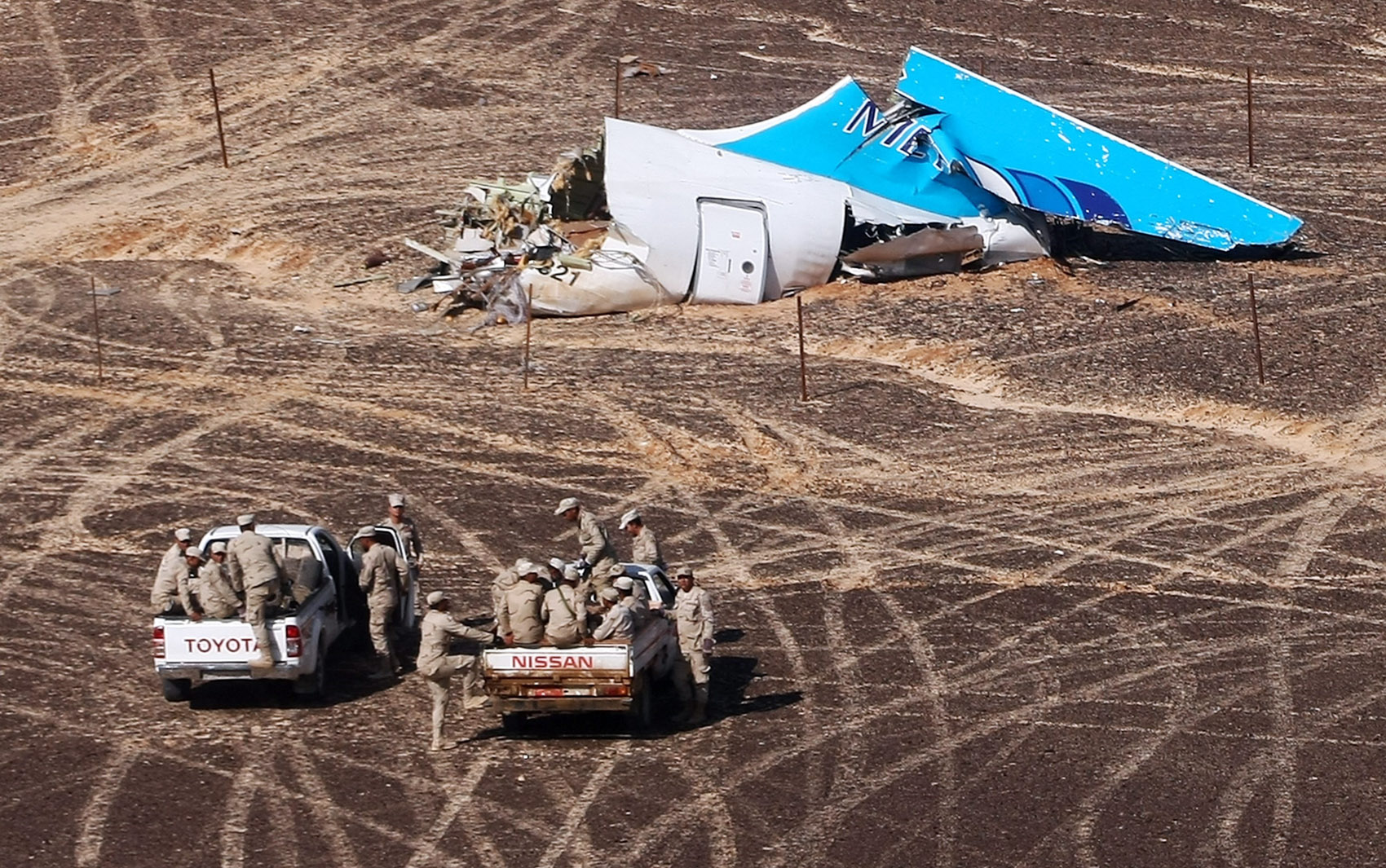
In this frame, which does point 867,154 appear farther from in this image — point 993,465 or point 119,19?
point 119,19


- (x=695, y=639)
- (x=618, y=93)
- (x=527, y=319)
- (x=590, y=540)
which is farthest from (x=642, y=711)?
(x=618, y=93)

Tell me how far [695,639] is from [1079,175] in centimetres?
1624

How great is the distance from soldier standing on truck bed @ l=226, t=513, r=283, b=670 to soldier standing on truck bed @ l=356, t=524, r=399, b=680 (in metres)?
0.94

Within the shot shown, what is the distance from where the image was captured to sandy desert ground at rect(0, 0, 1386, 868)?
1605 centimetres

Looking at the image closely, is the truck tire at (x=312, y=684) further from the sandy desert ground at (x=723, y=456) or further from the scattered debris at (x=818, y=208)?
the scattered debris at (x=818, y=208)

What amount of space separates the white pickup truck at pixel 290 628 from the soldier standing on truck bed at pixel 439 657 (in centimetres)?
130

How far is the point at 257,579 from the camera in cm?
1755

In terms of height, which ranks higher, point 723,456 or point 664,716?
point 723,456

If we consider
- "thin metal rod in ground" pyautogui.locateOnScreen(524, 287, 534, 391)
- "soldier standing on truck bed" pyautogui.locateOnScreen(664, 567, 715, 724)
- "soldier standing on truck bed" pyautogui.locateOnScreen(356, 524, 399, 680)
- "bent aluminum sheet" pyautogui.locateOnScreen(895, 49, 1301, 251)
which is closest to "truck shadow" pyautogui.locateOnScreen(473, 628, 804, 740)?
"soldier standing on truck bed" pyautogui.locateOnScreen(664, 567, 715, 724)

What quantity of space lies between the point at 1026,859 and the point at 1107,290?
1647 centimetres

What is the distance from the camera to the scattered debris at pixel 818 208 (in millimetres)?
29938

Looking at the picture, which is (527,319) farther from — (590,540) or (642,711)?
(642,711)

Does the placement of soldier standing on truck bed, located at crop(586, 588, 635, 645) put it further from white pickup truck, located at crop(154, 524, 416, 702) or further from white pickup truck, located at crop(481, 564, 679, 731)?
white pickup truck, located at crop(154, 524, 416, 702)

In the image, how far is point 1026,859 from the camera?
1484 centimetres
